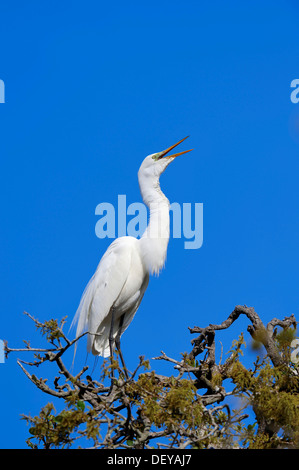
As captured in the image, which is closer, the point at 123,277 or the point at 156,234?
the point at 123,277

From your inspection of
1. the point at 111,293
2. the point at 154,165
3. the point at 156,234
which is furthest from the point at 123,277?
the point at 154,165

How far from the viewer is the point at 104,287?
6027 millimetres

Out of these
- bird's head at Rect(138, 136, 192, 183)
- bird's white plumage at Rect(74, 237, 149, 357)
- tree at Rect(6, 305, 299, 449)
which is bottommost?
tree at Rect(6, 305, 299, 449)

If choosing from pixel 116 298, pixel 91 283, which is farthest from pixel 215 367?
pixel 91 283

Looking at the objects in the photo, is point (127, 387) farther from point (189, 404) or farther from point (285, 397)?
point (285, 397)

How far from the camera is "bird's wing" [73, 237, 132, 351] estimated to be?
19.6 feet

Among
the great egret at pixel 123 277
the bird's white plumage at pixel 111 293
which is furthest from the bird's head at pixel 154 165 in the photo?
the bird's white plumage at pixel 111 293

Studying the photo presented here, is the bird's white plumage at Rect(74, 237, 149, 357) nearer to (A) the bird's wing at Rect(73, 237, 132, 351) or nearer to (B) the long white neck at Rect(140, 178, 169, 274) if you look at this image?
(A) the bird's wing at Rect(73, 237, 132, 351)

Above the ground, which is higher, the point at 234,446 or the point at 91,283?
the point at 91,283

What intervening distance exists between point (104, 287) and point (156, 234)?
635 mm

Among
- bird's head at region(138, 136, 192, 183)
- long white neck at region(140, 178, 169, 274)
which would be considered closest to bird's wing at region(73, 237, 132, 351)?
long white neck at region(140, 178, 169, 274)

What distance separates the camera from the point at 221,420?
13.8 ft

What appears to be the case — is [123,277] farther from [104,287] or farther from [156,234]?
[156,234]
